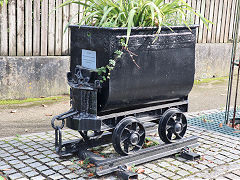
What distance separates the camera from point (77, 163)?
4.09 metres

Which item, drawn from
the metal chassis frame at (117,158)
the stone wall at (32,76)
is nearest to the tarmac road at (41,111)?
the stone wall at (32,76)

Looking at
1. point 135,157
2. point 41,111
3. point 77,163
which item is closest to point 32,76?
point 41,111

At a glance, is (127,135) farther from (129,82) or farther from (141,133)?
(129,82)

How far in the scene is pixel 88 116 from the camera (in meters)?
3.81

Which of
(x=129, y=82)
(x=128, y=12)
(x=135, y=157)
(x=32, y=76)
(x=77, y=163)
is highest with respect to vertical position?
(x=128, y=12)

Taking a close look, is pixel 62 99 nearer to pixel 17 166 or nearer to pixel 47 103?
pixel 47 103

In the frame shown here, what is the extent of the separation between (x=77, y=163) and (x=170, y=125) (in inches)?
47.9

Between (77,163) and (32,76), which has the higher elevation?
(32,76)

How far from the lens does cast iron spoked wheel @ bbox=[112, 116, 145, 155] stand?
152 inches

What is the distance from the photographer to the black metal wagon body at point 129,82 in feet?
12.3

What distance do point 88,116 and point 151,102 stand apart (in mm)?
808

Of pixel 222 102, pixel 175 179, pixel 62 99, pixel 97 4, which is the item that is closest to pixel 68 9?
pixel 62 99

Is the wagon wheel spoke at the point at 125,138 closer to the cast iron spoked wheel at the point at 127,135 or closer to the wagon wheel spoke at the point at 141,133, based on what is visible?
the cast iron spoked wheel at the point at 127,135

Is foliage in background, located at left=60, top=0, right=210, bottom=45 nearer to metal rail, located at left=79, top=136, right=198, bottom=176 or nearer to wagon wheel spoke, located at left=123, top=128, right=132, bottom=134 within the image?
wagon wheel spoke, located at left=123, top=128, right=132, bottom=134
